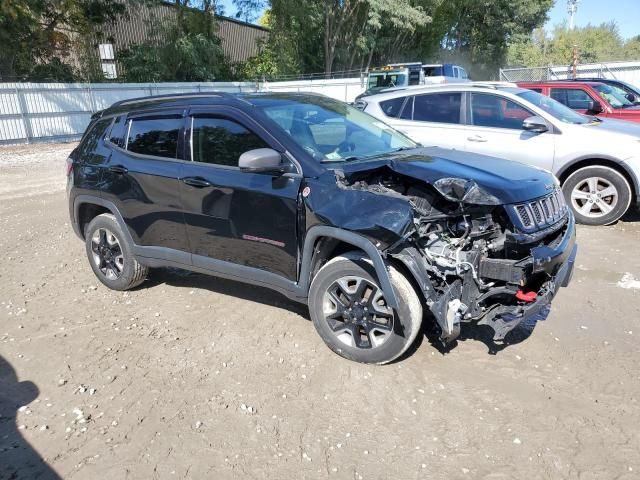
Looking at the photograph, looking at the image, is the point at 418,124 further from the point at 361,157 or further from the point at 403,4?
the point at 403,4

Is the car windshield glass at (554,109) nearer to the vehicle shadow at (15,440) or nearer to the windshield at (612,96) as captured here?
the windshield at (612,96)

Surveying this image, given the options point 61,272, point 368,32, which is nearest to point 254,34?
point 368,32

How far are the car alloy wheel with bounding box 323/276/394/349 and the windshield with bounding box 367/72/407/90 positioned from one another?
20.6 m

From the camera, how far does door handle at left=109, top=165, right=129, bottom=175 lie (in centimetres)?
466

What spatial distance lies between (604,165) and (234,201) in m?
5.22

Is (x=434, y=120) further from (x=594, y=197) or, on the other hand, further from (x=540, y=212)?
(x=540, y=212)

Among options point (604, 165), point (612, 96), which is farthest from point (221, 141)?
point (612, 96)

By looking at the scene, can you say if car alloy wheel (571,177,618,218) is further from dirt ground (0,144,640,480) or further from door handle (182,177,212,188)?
door handle (182,177,212,188)

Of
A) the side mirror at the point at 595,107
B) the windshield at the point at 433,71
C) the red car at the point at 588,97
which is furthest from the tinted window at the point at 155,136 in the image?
the windshield at the point at 433,71

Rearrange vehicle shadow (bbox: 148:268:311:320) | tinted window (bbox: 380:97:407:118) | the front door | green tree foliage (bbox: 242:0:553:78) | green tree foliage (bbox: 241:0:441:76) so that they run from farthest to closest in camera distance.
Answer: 1. green tree foliage (bbox: 242:0:553:78)
2. green tree foliage (bbox: 241:0:441:76)
3. tinted window (bbox: 380:97:407:118)
4. vehicle shadow (bbox: 148:268:311:320)
5. the front door

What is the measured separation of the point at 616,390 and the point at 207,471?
2569 millimetres

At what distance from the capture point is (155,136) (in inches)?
179

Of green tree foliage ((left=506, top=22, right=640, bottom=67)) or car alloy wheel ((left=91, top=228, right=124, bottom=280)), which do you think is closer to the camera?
car alloy wheel ((left=91, top=228, right=124, bottom=280))

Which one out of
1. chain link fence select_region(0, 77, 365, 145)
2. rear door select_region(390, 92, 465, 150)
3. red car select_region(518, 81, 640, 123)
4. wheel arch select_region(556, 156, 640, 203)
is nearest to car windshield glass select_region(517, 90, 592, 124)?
wheel arch select_region(556, 156, 640, 203)
